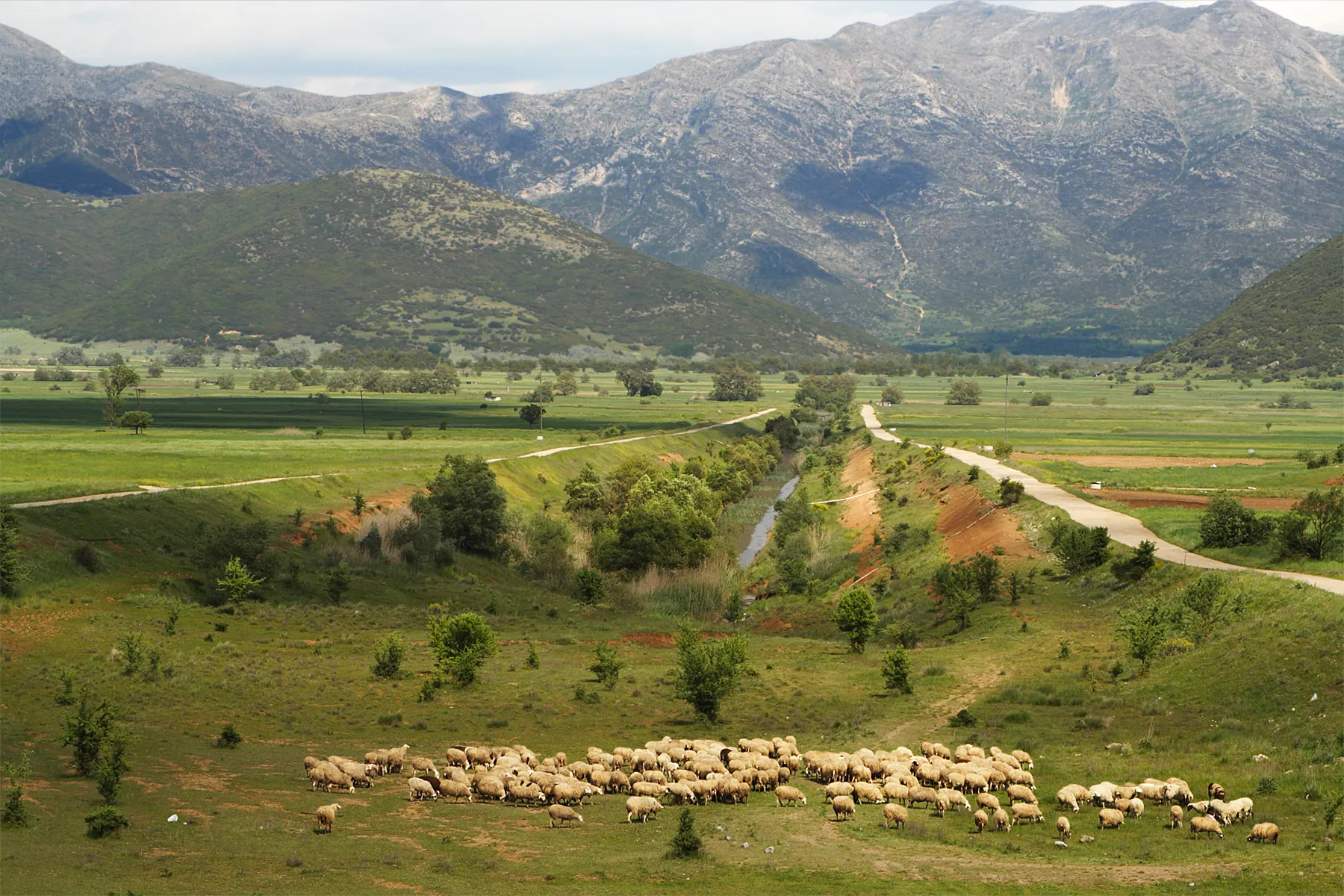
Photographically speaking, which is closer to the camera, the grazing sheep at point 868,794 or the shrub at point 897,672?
the grazing sheep at point 868,794

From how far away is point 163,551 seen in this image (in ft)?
226

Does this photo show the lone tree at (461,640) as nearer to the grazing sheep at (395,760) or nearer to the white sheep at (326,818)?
Answer: the grazing sheep at (395,760)

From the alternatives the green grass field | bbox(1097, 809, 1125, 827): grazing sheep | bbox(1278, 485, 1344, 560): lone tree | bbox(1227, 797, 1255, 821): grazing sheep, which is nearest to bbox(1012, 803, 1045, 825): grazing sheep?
the green grass field

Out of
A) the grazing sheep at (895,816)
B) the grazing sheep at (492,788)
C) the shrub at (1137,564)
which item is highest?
the shrub at (1137,564)

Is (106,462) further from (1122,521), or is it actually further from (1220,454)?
(1220,454)

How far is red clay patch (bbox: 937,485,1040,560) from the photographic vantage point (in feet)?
250

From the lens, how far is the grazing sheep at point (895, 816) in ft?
105

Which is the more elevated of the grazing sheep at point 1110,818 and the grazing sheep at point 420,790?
the grazing sheep at point 1110,818

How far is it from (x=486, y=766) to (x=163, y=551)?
38.8 m

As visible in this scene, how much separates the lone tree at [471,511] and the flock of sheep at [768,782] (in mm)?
48208

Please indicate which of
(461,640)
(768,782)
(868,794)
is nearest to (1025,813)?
(868,794)

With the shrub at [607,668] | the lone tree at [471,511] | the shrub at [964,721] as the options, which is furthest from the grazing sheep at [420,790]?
the lone tree at [471,511]

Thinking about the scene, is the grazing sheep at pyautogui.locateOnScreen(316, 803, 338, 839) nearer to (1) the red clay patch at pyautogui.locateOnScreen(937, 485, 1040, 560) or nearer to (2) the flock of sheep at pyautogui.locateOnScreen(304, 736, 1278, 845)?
(2) the flock of sheep at pyautogui.locateOnScreen(304, 736, 1278, 845)

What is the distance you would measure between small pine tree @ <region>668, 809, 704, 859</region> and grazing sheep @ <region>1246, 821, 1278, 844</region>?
41.9 feet
